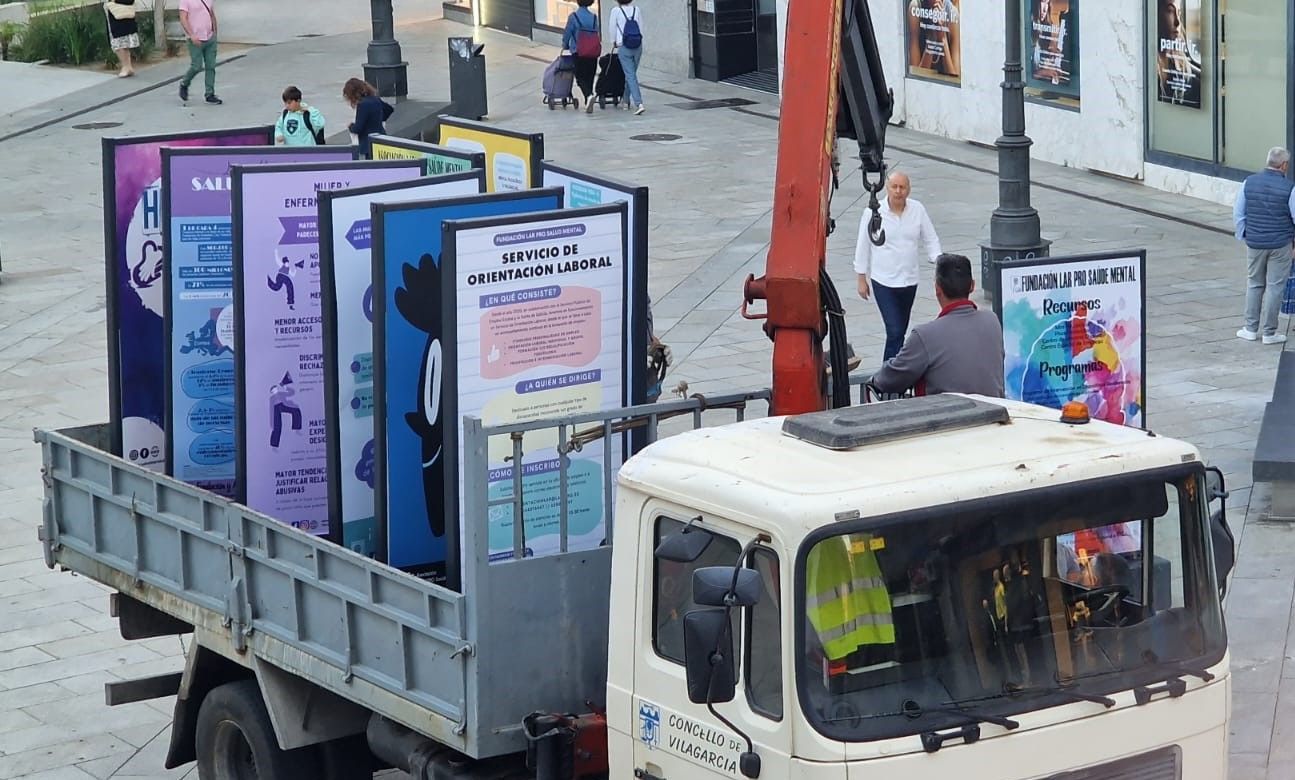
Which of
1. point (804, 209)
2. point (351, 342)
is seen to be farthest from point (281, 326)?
point (804, 209)

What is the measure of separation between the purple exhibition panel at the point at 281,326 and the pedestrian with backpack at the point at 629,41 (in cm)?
2050

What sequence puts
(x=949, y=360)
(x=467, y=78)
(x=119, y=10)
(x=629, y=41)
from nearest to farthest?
(x=949, y=360) < (x=467, y=78) < (x=629, y=41) < (x=119, y=10)

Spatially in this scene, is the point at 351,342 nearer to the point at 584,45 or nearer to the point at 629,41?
the point at 629,41

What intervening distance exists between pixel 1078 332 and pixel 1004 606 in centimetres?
448

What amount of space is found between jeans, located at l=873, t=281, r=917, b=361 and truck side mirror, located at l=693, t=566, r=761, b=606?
9.05m

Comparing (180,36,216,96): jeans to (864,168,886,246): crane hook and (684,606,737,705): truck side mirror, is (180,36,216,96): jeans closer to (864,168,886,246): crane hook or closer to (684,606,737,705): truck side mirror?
(864,168,886,246): crane hook

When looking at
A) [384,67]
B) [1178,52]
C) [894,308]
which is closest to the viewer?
[894,308]

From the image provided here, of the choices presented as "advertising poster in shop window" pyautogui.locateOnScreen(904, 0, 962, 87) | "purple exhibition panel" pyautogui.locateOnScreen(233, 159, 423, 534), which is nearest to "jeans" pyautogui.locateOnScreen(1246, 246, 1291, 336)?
"purple exhibition panel" pyautogui.locateOnScreen(233, 159, 423, 534)

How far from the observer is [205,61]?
29.9 metres

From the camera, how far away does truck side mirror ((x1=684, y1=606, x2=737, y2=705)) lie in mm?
5387

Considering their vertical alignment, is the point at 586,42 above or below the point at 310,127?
above

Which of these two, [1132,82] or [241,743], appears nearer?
[241,743]

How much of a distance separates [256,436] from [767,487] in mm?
3211

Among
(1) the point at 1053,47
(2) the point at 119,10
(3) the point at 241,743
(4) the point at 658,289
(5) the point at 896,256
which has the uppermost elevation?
(2) the point at 119,10
